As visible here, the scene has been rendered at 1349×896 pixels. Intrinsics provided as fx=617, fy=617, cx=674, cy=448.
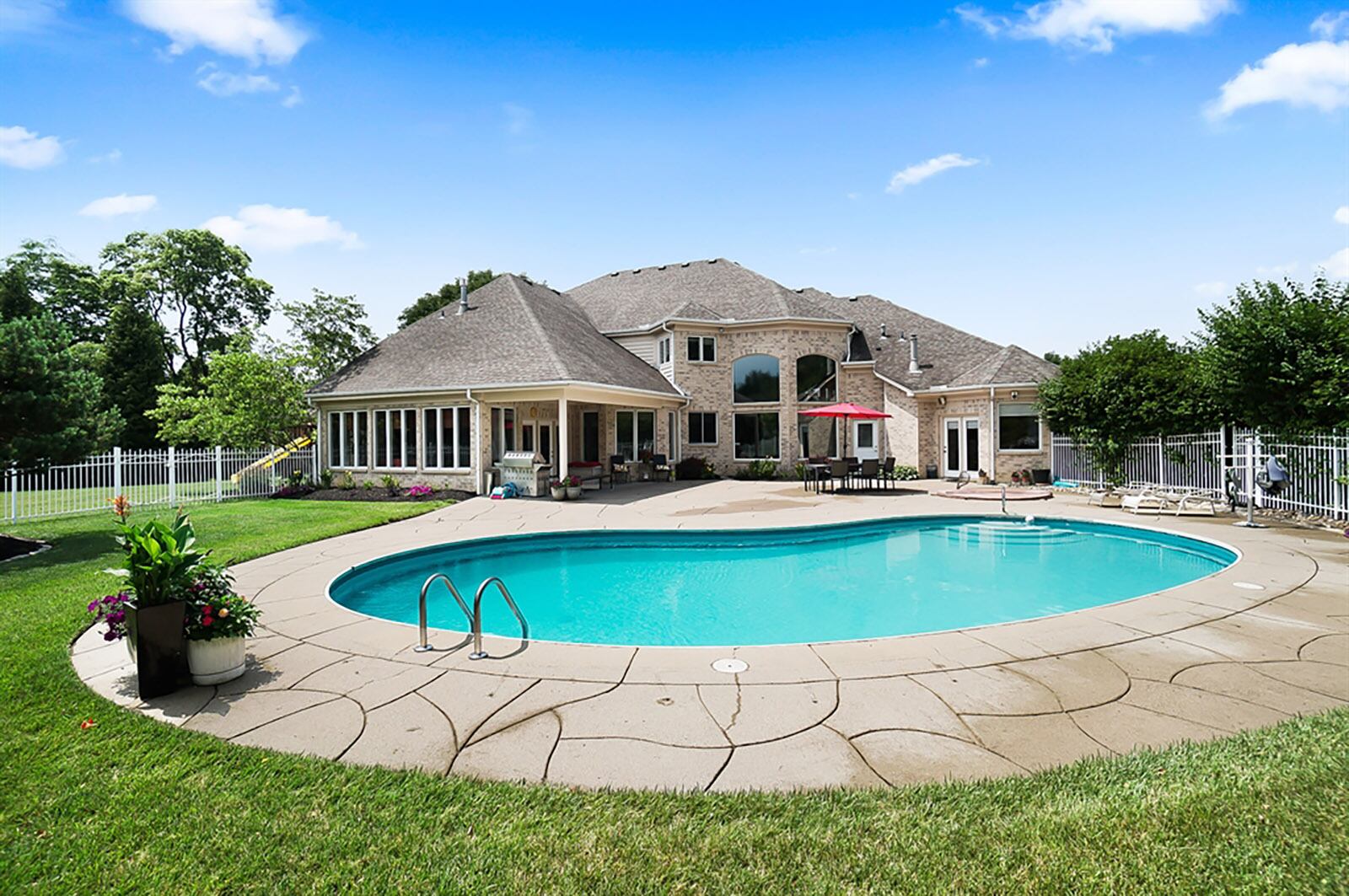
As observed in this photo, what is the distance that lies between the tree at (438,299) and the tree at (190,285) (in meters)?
10.9

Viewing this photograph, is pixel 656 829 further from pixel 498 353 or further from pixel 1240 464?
pixel 498 353

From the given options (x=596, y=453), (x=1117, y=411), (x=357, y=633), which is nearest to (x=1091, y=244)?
(x=1117, y=411)

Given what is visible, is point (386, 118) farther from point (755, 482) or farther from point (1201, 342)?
point (1201, 342)

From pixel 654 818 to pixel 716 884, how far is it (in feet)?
1.64

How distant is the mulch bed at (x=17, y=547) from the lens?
33.5 ft

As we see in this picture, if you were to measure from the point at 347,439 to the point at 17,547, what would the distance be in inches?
408

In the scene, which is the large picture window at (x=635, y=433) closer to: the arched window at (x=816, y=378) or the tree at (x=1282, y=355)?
the arched window at (x=816, y=378)

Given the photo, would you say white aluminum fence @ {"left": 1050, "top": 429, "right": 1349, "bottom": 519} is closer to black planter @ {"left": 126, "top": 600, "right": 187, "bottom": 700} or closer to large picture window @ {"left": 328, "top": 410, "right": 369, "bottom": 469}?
black planter @ {"left": 126, "top": 600, "right": 187, "bottom": 700}

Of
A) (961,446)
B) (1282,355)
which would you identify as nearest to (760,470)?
(961,446)

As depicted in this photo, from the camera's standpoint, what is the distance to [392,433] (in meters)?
20.0

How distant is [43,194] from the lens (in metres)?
14.9

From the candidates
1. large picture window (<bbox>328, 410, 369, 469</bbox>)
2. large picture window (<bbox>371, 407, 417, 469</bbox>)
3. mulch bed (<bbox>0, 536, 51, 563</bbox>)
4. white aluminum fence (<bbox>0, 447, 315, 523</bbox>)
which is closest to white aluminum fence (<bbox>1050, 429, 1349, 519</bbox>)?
large picture window (<bbox>371, 407, 417, 469</bbox>)

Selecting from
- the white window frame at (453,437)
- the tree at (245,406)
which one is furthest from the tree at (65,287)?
the white window frame at (453,437)

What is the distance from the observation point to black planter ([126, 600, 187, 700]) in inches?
166
